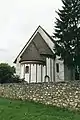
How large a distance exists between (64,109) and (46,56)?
94.5 feet

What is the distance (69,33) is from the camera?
1612 inches

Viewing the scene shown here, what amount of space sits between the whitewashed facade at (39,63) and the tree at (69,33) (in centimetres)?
480

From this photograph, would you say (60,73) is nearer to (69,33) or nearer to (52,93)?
(69,33)

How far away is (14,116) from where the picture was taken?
14492mm

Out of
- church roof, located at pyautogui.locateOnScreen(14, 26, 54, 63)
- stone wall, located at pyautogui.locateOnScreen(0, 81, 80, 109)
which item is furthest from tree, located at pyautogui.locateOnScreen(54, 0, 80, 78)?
stone wall, located at pyautogui.locateOnScreen(0, 81, 80, 109)

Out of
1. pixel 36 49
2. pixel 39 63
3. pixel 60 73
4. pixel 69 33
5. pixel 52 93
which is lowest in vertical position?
pixel 52 93

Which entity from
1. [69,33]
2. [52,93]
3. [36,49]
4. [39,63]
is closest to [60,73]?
[39,63]

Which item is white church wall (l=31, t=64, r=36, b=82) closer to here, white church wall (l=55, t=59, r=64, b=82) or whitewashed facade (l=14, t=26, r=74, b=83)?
whitewashed facade (l=14, t=26, r=74, b=83)

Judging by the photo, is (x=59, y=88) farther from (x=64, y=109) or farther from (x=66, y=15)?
(x=66, y=15)

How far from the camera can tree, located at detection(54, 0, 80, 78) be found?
131 ft

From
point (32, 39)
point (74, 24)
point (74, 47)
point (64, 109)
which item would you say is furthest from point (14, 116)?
point (32, 39)

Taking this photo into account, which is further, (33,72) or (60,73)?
(60,73)

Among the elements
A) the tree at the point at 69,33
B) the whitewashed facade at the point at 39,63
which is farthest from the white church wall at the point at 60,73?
the tree at the point at 69,33

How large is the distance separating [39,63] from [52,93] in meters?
24.7
